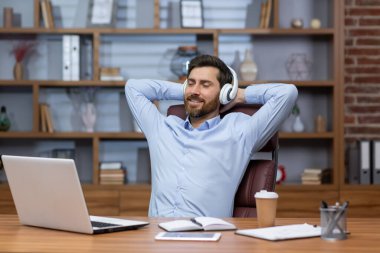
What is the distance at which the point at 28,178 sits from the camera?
2.08m

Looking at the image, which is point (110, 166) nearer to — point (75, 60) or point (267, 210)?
point (75, 60)

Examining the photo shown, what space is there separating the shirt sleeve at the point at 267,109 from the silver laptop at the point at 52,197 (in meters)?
0.96

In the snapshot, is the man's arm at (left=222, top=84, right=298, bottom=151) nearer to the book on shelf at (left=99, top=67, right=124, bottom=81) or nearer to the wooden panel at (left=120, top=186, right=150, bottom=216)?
the wooden panel at (left=120, top=186, right=150, bottom=216)

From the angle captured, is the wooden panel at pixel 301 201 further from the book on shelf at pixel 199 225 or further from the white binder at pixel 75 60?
the book on shelf at pixel 199 225

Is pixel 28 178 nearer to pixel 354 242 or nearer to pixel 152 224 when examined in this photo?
pixel 152 224

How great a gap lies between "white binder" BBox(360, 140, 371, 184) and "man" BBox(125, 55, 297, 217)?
65.4 inches

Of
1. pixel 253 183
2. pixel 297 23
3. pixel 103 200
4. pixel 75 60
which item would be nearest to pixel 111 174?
pixel 103 200

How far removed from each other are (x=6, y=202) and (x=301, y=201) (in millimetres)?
1886

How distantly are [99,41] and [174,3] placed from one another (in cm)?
59

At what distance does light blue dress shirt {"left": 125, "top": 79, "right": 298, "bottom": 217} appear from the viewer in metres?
2.93

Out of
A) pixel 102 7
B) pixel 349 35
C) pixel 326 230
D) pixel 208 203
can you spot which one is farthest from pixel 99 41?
pixel 326 230

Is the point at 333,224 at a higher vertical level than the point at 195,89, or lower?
lower

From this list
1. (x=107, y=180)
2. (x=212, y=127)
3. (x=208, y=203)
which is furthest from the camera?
(x=107, y=180)

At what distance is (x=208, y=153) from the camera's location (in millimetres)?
2990
